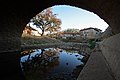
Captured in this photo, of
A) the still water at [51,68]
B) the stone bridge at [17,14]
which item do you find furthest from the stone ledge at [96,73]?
the stone bridge at [17,14]

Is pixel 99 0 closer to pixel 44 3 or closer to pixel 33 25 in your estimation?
pixel 44 3

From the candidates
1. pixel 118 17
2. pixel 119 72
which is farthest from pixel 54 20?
pixel 119 72

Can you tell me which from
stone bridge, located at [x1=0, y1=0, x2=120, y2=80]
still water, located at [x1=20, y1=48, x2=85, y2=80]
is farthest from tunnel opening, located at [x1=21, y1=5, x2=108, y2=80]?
stone bridge, located at [x1=0, y1=0, x2=120, y2=80]

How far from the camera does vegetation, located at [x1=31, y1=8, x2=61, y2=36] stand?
4966 centimetres

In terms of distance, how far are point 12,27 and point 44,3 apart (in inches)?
215

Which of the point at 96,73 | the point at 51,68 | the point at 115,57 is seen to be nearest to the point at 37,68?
the point at 51,68

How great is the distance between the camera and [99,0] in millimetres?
10164

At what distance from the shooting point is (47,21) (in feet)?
165

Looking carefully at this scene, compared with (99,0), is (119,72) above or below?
below

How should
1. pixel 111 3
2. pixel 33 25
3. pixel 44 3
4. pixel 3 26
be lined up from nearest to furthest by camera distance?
pixel 111 3
pixel 44 3
pixel 3 26
pixel 33 25

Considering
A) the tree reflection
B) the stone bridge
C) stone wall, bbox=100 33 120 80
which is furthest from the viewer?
the stone bridge

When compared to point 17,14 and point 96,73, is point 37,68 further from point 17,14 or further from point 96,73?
point 17,14

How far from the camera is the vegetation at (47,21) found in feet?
163

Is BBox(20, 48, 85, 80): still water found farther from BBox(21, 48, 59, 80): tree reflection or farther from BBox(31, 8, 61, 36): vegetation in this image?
BBox(31, 8, 61, 36): vegetation
